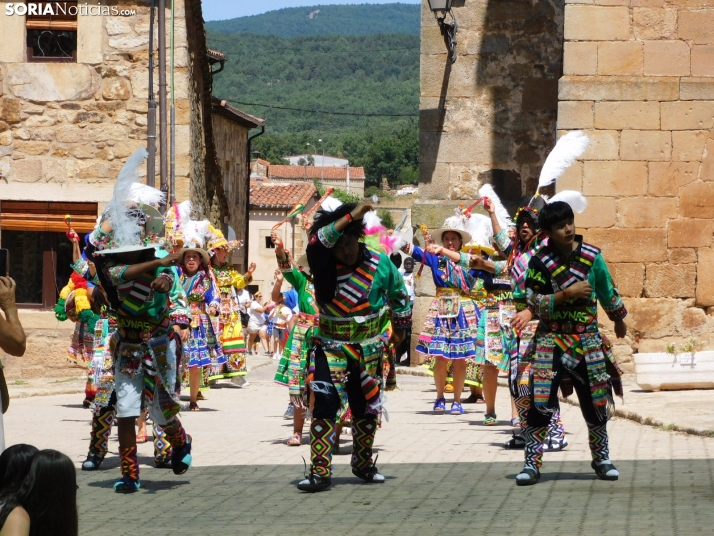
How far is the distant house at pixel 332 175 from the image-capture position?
4447 inches

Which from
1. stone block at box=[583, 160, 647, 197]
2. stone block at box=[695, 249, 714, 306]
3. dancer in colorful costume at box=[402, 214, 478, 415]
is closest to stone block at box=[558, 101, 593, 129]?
stone block at box=[583, 160, 647, 197]

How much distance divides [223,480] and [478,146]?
37.4 feet

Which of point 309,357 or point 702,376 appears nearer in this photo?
point 309,357

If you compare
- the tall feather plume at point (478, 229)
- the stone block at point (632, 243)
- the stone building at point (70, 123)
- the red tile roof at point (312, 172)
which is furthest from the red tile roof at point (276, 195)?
the tall feather plume at point (478, 229)

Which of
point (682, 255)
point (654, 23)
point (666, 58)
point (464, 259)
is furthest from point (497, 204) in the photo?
point (654, 23)

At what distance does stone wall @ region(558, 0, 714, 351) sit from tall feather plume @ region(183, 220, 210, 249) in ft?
15.0

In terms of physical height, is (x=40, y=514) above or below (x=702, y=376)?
above

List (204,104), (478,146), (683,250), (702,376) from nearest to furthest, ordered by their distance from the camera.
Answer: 1. (702,376)
2. (683,250)
3. (478,146)
4. (204,104)

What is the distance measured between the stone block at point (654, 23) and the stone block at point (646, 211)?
191 cm

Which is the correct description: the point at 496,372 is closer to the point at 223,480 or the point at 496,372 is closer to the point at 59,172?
the point at 223,480

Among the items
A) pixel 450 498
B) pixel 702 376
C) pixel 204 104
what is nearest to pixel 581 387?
pixel 450 498

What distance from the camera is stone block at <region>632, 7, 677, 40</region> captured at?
50.0 ft

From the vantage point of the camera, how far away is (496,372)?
450 inches

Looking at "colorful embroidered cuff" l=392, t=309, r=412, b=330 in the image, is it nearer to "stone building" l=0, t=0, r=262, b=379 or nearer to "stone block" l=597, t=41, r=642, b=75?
"stone block" l=597, t=41, r=642, b=75
